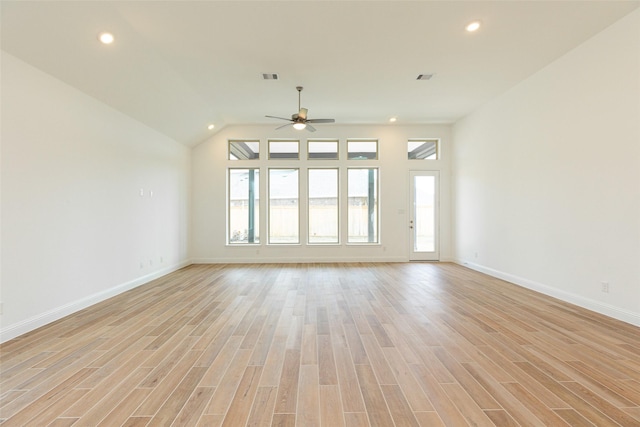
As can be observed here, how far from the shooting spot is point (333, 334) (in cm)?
301

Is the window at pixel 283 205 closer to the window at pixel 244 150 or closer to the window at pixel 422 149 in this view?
the window at pixel 244 150

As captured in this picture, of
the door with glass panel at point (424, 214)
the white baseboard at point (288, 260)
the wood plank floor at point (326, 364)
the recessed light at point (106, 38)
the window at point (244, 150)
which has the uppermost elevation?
the recessed light at point (106, 38)

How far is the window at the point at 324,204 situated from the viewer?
774cm

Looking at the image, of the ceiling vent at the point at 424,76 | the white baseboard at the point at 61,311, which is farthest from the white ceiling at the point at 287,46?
the white baseboard at the point at 61,311

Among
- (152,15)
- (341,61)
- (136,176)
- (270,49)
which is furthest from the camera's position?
(136,176)

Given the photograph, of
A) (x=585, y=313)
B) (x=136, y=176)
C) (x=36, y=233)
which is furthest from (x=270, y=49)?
(x=585, y=313)

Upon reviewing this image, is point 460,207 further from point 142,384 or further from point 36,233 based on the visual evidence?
point 36,233

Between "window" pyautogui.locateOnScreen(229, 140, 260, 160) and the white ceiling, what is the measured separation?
1891 millimetres

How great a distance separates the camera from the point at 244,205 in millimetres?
7719

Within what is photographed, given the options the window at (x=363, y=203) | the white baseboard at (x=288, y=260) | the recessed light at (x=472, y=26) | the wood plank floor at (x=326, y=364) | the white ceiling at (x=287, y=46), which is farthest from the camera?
Answer: the window at (x=363, y=203)

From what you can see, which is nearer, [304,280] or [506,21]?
[506,21]

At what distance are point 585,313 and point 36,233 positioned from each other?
662 cm

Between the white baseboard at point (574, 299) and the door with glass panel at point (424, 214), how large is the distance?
181cm

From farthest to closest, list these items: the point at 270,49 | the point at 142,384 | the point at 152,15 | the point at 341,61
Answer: the point at 341,61 → the point at 270,49 → the point at 152,15 → the point at 142,384
